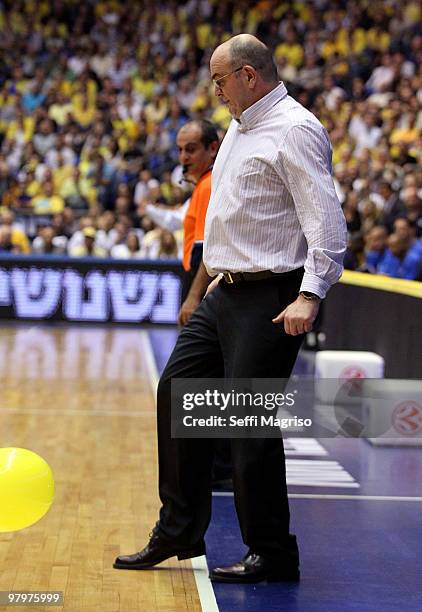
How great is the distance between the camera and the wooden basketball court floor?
4.37 m

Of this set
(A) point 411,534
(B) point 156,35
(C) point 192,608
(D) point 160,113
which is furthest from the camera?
(B) point 156,35

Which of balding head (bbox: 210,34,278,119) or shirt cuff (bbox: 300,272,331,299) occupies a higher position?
balding head (bbox: 210,34,278,119)

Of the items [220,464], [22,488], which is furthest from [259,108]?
[220,464]

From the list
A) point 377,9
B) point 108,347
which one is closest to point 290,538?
point 108,347

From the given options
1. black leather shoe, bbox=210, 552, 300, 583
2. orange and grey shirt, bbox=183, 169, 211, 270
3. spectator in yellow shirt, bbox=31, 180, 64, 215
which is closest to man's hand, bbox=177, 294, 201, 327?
orange and grey shirt, bbox=183, 169, 211, 270

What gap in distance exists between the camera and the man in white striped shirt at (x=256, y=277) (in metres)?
4.17

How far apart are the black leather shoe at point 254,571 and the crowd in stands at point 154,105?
31.4 ft

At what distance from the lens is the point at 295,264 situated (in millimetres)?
4328

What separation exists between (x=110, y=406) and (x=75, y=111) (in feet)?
47.8

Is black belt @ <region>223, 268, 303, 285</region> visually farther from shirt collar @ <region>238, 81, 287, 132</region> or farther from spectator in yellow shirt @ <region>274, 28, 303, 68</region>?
spectator in yellow shirt @ <region>274, 28, 303, 68</region>

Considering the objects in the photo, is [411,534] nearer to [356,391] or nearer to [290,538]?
[290,538]

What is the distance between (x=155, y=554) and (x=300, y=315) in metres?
1.28

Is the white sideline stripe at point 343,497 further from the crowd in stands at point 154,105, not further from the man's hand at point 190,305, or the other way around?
the crowd in stands at point 154,105

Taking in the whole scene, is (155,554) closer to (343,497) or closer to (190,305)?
(190,305)
